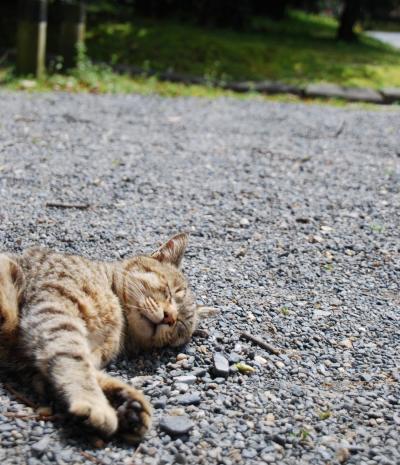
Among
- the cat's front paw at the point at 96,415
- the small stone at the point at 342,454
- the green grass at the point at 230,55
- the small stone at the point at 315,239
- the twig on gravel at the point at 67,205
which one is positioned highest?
the green grass at the point at 230,55

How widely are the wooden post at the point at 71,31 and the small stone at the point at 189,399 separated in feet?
27.1

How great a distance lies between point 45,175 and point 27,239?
5.10 feet

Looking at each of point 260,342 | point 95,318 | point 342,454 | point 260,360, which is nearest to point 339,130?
point 260,342

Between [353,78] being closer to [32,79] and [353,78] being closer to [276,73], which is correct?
[276,73]

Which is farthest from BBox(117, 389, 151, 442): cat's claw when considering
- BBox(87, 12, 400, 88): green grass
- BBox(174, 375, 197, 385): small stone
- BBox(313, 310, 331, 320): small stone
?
BBox(87, 12, 400, 88): green grass

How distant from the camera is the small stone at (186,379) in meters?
3.27

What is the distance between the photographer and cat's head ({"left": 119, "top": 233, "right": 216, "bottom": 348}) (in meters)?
3.57

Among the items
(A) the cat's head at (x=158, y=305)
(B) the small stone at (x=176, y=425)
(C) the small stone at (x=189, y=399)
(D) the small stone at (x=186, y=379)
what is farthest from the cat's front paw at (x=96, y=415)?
(A) the cat's head at (x=158, y=305)

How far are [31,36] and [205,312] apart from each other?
707cm

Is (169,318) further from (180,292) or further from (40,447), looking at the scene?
(40,447)

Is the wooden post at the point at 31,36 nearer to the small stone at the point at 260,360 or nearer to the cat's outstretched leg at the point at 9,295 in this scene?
the cat's outstretched leg at the point at 9,295

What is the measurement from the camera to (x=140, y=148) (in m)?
7.36

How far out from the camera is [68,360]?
9.81 ft

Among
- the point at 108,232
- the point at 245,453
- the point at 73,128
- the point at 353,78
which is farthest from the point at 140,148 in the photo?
the point at 353,78
